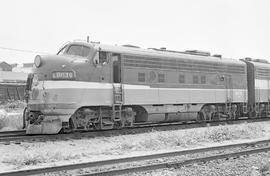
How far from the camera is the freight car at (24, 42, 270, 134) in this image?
42.3 ft

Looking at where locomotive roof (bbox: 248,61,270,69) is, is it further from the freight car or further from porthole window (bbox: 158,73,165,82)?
porthole window (bbox: 158,73,165,82)

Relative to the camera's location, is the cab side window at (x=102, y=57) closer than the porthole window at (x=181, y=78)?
Yes

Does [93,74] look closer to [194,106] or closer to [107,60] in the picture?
[107,60]

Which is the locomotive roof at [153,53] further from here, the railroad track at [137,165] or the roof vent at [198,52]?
the railroad track at [137,165]

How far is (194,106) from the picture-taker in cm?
1764

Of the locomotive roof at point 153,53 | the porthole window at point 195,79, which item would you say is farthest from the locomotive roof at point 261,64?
the porthole window at point 195,79

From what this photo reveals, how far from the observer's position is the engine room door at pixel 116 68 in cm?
Answer: 1449

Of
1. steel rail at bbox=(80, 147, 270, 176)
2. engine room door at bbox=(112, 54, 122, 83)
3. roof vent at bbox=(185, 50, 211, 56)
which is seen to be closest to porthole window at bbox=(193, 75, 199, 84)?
roof vent at bbox=(185, 50, 211, 56)

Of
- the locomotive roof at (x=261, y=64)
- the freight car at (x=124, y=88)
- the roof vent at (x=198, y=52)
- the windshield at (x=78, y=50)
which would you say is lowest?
the freight car at (x=124, y=88)

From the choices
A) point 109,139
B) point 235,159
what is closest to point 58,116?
point 109,139

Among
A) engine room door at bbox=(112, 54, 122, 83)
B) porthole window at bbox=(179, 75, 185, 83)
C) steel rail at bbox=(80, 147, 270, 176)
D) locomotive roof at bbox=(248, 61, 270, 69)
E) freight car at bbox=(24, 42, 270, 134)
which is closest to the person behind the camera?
steel rail at bbox=(80, 147, 270, 176)

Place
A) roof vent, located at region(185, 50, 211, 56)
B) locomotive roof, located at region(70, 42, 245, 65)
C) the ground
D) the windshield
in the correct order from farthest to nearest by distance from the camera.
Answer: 1. roof vent, located at region(185, 50, 211, 56)
2. locomotive roof, located at region(70, 42, 245, 65)
3. the windshield
4. the ground

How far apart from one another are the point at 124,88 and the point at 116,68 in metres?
0.91

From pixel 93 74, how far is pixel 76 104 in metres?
1.44
